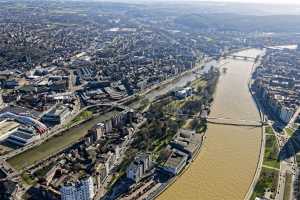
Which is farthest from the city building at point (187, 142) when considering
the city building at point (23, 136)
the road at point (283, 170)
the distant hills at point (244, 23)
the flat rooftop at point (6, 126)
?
the distant hills at point (244, 23)

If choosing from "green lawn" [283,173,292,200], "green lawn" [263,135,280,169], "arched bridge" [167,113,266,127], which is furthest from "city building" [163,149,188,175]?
"arched bridge" [167,113,266,127]

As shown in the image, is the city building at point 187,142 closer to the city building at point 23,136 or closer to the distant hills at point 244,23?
the city building at point 23,136

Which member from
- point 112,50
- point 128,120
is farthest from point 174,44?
point 128,120

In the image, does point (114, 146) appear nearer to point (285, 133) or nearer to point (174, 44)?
point (285, 133)

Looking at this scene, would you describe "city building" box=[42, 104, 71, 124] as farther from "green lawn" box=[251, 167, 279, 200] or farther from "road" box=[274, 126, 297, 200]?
"road" box=[274, 126, 297, 200]

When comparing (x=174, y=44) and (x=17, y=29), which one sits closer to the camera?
(x=174, y=44)

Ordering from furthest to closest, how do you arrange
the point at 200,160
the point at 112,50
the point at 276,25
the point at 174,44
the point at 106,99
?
the point at 276,25, the point at 174,44, the point at 112,50, the point at 106,99, the point at 200,160

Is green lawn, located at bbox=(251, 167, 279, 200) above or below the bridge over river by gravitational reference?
below
